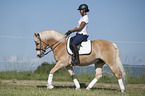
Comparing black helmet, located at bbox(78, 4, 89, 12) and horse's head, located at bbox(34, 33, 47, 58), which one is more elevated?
black helmet, located at bbox(78, 4, 89, 12)

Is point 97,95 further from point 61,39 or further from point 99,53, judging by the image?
point 61,39

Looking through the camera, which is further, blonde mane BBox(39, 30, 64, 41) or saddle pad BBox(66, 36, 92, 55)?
blonde mane BBox(39, 30, 64, 41)

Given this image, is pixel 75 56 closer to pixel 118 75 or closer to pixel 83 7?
pixel 118 75

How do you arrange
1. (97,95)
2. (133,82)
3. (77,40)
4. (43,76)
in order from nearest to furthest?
(97,95), (77,40), (133,82), (43,76)

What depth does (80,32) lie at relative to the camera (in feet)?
22.7

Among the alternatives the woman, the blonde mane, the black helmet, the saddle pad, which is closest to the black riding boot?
the woman

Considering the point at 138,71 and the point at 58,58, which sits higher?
the point at 58,58

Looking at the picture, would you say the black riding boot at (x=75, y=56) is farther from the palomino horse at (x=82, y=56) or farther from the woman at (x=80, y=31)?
the palomino horse at (x=82, y=56)

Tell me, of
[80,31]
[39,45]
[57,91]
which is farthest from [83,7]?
[57,91]

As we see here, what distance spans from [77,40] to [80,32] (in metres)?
0.34

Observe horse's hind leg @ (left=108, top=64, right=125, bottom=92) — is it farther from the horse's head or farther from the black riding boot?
the horse's head

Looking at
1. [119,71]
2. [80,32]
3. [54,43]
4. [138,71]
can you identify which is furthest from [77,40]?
[138,71]

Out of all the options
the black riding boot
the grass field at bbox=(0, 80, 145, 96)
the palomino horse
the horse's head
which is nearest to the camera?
the grass field at bbox=(0, 80, 145, 96)

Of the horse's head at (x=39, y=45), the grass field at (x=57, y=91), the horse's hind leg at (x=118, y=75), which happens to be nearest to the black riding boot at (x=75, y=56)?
the grass field at (x=57, y=91)
